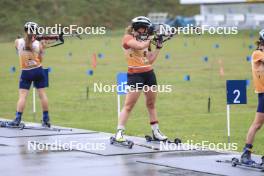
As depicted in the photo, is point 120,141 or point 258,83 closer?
point 258,83

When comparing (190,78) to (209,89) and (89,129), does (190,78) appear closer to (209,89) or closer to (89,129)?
(209,89)

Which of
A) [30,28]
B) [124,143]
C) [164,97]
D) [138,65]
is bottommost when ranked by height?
[124,143]

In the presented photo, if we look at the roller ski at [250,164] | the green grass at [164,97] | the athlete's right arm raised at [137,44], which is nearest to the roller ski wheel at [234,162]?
the roller ski at [250,164]

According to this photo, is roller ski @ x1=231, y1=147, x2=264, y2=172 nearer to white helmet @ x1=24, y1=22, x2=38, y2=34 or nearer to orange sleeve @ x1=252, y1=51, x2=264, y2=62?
orange sleeve @ x1=252, y1=51, x2=264, y2=62

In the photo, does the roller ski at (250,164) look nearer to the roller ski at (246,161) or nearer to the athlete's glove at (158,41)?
the roller ski at (246,161)

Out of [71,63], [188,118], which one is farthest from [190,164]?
[71,63]

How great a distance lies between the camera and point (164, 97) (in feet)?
89.2

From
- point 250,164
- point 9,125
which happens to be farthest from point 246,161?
point 9,125

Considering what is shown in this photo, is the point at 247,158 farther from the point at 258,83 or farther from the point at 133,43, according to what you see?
the point at 133,43

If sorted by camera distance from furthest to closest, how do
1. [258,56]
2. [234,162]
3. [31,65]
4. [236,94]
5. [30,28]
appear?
1. [31,65]
2. [30,28]
3. [236,94]
4. [234,162]
5. [258,56]

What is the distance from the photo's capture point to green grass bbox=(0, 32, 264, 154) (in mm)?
19562

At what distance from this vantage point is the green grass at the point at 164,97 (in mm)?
19562

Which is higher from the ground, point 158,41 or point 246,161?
point 158,41

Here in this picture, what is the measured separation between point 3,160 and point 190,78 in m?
20.7
